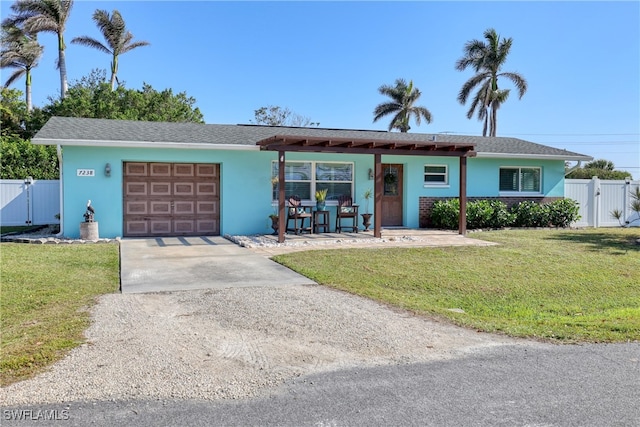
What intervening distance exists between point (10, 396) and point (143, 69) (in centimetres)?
3597

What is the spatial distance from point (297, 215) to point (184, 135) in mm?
4080

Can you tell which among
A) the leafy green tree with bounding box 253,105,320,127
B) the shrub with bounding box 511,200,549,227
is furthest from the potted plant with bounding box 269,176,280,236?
the leafy green tree with bounding box 253,105,320,127

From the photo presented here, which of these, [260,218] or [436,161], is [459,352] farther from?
[436,161]

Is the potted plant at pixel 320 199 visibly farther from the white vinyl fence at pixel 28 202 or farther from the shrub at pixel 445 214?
the white vinyl fence at pixel 28 202

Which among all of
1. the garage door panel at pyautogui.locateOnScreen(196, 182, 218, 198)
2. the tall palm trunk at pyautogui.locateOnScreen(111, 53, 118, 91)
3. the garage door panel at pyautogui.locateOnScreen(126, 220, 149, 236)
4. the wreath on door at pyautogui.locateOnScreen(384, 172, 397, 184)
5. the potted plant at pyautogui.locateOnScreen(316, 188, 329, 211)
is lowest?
the garage door panel at pyautogui.locateOnScreen(126, 220, 149, 236)

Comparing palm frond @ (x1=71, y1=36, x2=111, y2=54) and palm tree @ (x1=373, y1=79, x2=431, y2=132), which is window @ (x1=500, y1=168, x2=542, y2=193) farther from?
palm frond @ (x1=71, y1=36, x2=111, y2=54)

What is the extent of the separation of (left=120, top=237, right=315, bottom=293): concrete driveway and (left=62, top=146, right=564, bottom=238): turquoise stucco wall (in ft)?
6.12

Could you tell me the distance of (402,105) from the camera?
144 feet

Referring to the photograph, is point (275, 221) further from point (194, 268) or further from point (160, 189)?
point (194, 268)

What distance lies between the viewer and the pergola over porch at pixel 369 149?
12.1 m

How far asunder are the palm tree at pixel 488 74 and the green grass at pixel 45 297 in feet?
95.4

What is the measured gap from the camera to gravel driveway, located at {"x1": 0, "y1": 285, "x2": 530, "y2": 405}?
Result: 139 inches

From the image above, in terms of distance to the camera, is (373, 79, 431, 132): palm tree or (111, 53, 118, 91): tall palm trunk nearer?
(111, 53, 118, 91): tall palm trunk

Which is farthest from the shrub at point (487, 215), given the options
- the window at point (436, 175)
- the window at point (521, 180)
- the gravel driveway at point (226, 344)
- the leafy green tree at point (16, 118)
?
the leafy green tree at point (16, 118)
